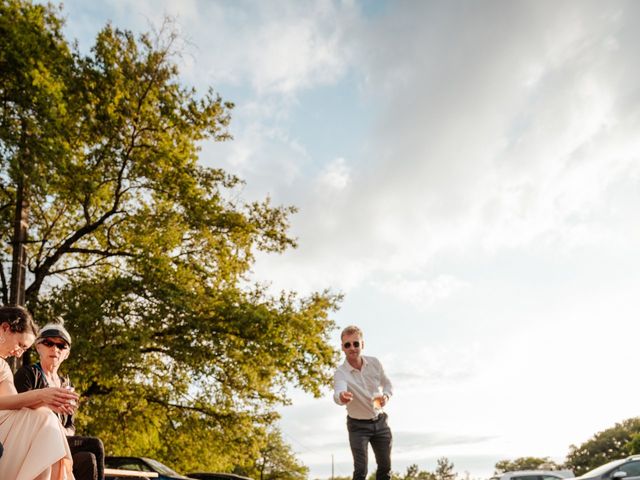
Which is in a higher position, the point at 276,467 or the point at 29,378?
the point at 276,467

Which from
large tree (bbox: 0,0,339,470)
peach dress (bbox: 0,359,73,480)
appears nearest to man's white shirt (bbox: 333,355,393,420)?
peach dress (bbox: 0,359,73,480)

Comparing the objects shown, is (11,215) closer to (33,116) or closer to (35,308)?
(35,308)

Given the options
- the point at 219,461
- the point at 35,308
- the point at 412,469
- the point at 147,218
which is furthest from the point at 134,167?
the point at 412,469

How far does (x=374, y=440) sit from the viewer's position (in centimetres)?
608

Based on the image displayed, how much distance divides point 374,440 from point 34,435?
335cm

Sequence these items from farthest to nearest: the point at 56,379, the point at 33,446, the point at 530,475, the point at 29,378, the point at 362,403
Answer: the point at 530,475
the point at 362,403
the point at 56,379
the point at 29,378
the point at 33,446

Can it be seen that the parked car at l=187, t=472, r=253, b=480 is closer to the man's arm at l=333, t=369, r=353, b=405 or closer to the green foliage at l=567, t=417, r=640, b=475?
the man's arm at l=333, t=369, r=353, b=405

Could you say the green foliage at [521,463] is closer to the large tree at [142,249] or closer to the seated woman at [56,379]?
the large tree at [142,249]

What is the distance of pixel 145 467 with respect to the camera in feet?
51.8

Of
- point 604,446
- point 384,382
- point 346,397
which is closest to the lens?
point 346,397

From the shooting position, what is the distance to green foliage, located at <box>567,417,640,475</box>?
76.2m

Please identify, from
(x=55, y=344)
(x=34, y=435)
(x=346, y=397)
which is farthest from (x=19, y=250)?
(x=34, y=435)

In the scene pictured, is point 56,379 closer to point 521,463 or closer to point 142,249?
point 142,249

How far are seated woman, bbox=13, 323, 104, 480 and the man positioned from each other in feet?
7.15
